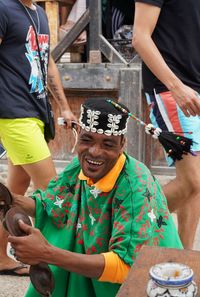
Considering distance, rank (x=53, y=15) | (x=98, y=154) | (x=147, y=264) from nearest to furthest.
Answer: (x=147, y=264)
(x=98, y=154)
(x=53, y=15)

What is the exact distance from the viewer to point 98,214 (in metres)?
2.50

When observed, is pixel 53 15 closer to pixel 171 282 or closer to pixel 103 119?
pixel 103 119

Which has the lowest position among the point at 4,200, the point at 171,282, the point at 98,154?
the point at 4,200

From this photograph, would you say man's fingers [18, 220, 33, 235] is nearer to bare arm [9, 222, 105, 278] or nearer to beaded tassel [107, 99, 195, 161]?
bare arm [9, 222, 105, 278]

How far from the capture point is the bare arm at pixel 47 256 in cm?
212

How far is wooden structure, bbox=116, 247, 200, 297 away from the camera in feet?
5.67

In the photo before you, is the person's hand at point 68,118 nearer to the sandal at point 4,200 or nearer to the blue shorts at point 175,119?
the blue shorts at point 175,119

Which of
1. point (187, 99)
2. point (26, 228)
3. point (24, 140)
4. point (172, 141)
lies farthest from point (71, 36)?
point (26, 228)

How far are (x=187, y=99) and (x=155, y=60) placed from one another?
26 centimetres

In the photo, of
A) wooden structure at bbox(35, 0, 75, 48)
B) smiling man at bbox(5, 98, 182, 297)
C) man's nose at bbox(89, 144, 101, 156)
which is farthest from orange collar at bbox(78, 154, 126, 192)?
wooden structure at bbox(35, 0, 75, 48)

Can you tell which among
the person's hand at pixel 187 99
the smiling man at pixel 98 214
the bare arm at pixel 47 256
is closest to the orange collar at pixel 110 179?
the smiling man at pixel 98 214

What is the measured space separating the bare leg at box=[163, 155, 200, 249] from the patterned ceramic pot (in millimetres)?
1758

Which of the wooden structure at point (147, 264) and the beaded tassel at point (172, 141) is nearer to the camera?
the wooden structure at point (147, 264)

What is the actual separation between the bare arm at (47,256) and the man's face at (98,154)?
0.36 meters
